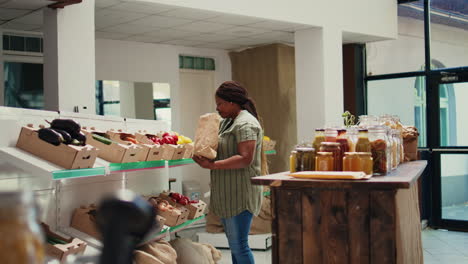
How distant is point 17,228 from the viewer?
40cm

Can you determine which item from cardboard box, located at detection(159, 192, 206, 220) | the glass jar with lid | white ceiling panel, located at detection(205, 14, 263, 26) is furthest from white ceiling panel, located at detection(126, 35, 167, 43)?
the glass jar with lid

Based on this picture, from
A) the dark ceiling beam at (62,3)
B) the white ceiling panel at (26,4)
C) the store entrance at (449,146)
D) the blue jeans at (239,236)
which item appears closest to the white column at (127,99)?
the white ceiling panel at (26,4)

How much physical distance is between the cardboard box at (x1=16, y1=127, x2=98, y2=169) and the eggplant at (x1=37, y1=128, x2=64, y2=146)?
0.06 ft

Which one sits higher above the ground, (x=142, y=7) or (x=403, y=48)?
(x=142, y=7)

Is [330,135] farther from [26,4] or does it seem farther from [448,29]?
[448,29]

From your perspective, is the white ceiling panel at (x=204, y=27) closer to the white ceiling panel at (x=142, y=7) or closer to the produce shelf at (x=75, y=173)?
the white ceiling panel at (x=142, y=7)

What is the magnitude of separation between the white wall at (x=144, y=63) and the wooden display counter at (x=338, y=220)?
5225mm

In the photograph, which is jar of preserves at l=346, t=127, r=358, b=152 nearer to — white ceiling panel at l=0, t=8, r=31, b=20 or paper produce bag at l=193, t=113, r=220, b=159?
paper produce bag at l=193, t=113, r=220, b=159

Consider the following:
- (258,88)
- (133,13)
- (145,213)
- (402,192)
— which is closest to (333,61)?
(258,88)

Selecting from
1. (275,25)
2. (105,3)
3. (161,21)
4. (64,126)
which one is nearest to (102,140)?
(64,126)

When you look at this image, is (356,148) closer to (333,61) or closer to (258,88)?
(333,61)

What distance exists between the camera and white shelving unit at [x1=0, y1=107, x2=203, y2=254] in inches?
107

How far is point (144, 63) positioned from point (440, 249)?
4.58m

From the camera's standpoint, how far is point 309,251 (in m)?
2.88
